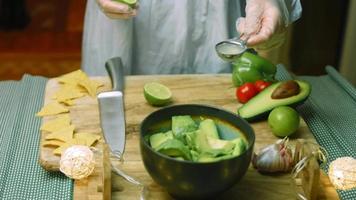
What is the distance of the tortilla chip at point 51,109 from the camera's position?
1127 mm

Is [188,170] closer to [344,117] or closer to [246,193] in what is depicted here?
[246,193]

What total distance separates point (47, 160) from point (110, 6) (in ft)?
1.18

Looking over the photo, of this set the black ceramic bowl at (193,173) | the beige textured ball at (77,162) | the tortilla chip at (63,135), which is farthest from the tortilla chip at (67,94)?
the black ceramic bowl at (193,173)

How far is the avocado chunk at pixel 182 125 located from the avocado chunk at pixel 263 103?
0.23 m

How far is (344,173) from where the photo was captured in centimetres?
90

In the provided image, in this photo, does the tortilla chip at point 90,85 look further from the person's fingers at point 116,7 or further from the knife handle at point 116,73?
the person's fingers at point 116,7

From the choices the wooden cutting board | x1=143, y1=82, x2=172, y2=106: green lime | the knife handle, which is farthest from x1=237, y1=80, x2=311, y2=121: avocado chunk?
the knife handle

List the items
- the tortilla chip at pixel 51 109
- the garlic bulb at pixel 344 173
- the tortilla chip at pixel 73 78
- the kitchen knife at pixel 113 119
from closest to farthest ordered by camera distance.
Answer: the garlic bulb at pixel 344 173, the kitchen knife at pixel 113 119, the tortilla chip at pixel 51 109, the tortilla chip at pixel 73 78

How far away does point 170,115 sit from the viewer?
92 centimetres

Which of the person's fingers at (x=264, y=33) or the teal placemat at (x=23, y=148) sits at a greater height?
the person's fingers at (x=264, y=33)

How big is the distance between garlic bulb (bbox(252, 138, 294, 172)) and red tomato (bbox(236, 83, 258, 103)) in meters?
0.22

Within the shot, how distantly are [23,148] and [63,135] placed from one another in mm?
91

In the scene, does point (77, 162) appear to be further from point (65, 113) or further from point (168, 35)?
point (168, 35)

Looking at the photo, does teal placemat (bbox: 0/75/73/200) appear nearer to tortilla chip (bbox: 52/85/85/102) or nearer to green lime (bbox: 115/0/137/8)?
tortilla chip (bbox: 52/85/85/102)
